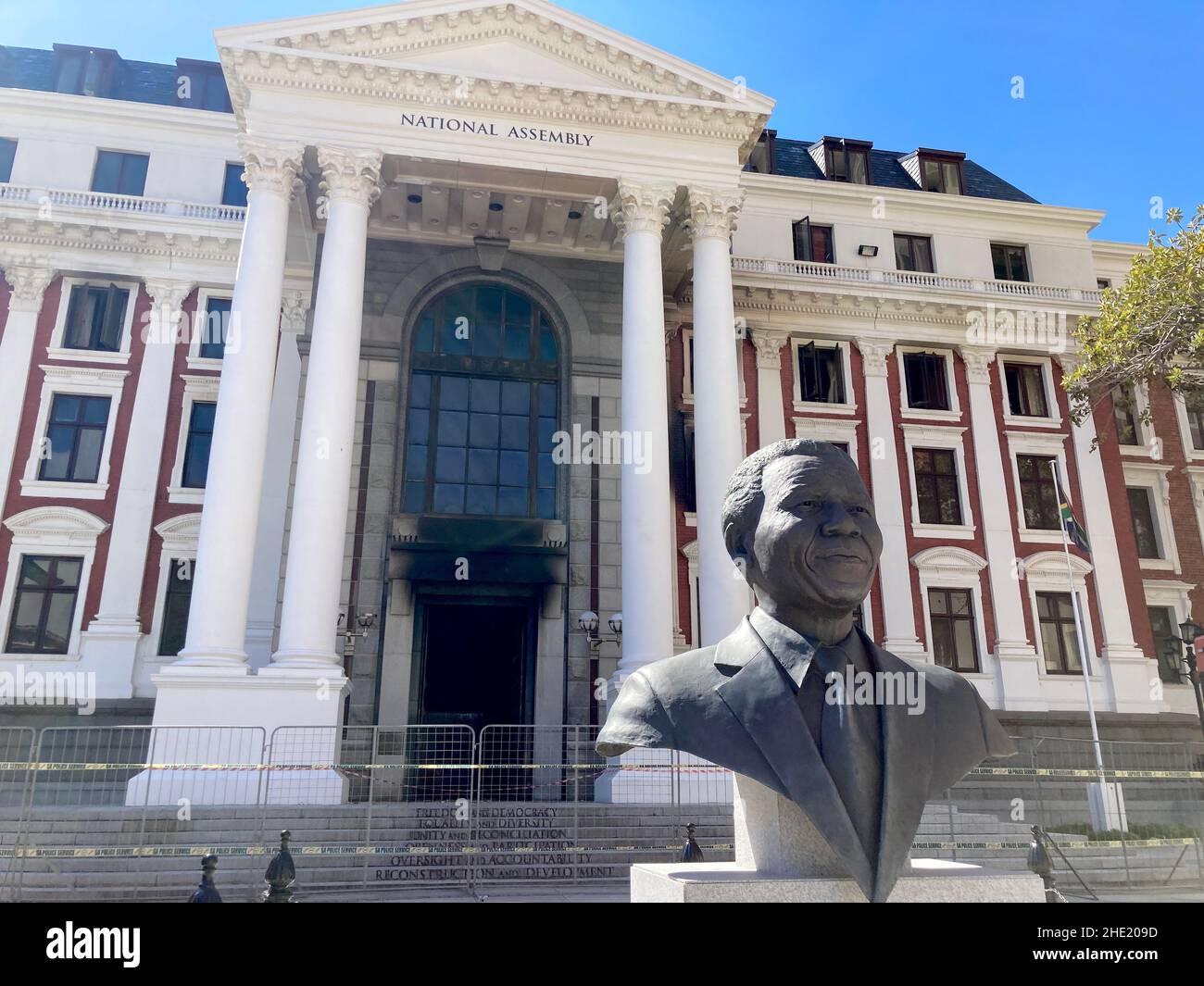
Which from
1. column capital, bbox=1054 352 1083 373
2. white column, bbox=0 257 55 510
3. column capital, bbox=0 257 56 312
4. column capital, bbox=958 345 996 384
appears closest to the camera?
white column, bbox=0 257 55 510

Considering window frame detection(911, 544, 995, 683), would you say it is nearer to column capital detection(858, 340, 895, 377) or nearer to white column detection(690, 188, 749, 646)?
column capital detection(858, 340, 895, 377)

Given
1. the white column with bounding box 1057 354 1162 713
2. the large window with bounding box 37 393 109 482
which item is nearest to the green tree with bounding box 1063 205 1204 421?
the white column with bounding box 1057 354 1162 713

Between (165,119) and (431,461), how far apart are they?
14.3 meters

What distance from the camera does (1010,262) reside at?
3123 cm

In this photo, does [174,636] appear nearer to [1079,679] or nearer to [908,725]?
[908,725]

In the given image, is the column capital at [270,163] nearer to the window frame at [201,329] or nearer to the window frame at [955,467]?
the window frame at [201,329]

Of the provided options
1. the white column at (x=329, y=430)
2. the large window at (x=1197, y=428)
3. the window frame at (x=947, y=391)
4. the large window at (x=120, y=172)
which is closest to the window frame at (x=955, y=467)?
the window frame at (x=947, y=391)

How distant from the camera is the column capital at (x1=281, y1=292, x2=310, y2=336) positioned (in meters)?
24.7

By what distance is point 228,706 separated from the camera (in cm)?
1617

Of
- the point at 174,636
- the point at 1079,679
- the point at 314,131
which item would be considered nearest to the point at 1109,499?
the point at 1079,679

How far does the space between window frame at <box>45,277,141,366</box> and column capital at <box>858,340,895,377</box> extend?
21408 mm

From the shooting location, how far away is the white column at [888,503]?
25.6 metres

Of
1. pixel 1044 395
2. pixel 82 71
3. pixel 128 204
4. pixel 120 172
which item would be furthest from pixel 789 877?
pixel 82 71

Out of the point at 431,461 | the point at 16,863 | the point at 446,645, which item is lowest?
the point at 16,863
